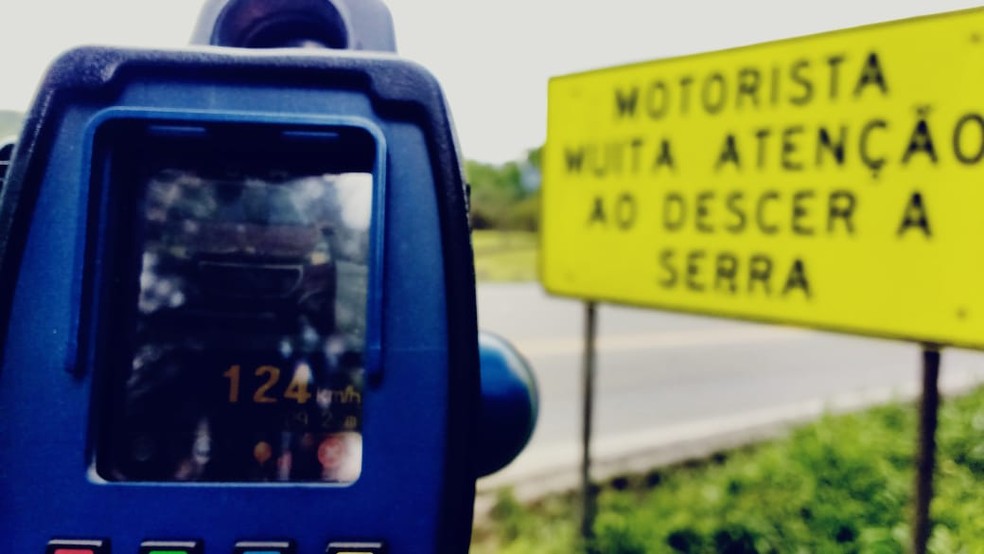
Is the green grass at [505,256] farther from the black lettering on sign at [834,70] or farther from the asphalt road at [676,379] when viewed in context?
the black lettering on sign at [834,70]

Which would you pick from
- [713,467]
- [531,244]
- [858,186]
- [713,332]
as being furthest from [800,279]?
[531,244]

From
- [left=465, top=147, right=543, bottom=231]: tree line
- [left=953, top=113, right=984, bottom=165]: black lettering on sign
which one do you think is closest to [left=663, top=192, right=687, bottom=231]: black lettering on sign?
[left=953, top=113, right=984, bottom=165]: black lettering on sign

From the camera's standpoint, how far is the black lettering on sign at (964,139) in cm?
193

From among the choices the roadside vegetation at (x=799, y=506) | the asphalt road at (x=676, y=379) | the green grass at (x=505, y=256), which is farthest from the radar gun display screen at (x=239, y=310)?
the green grass at (x=505, y=256)

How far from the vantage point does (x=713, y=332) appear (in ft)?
38.3

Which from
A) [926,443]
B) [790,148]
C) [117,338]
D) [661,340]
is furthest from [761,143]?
[661,340]

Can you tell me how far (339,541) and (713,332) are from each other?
36.5 ft

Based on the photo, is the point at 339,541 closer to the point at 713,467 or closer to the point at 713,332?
the point at 713,467

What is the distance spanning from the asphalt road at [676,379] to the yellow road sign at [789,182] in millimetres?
544

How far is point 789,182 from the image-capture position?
7.77ft

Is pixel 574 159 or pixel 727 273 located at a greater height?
pixel 574 159

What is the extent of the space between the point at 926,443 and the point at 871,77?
39.1 inches

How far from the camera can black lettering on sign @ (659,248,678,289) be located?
269cm

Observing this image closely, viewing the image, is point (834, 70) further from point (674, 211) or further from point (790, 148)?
point (674, 211)
